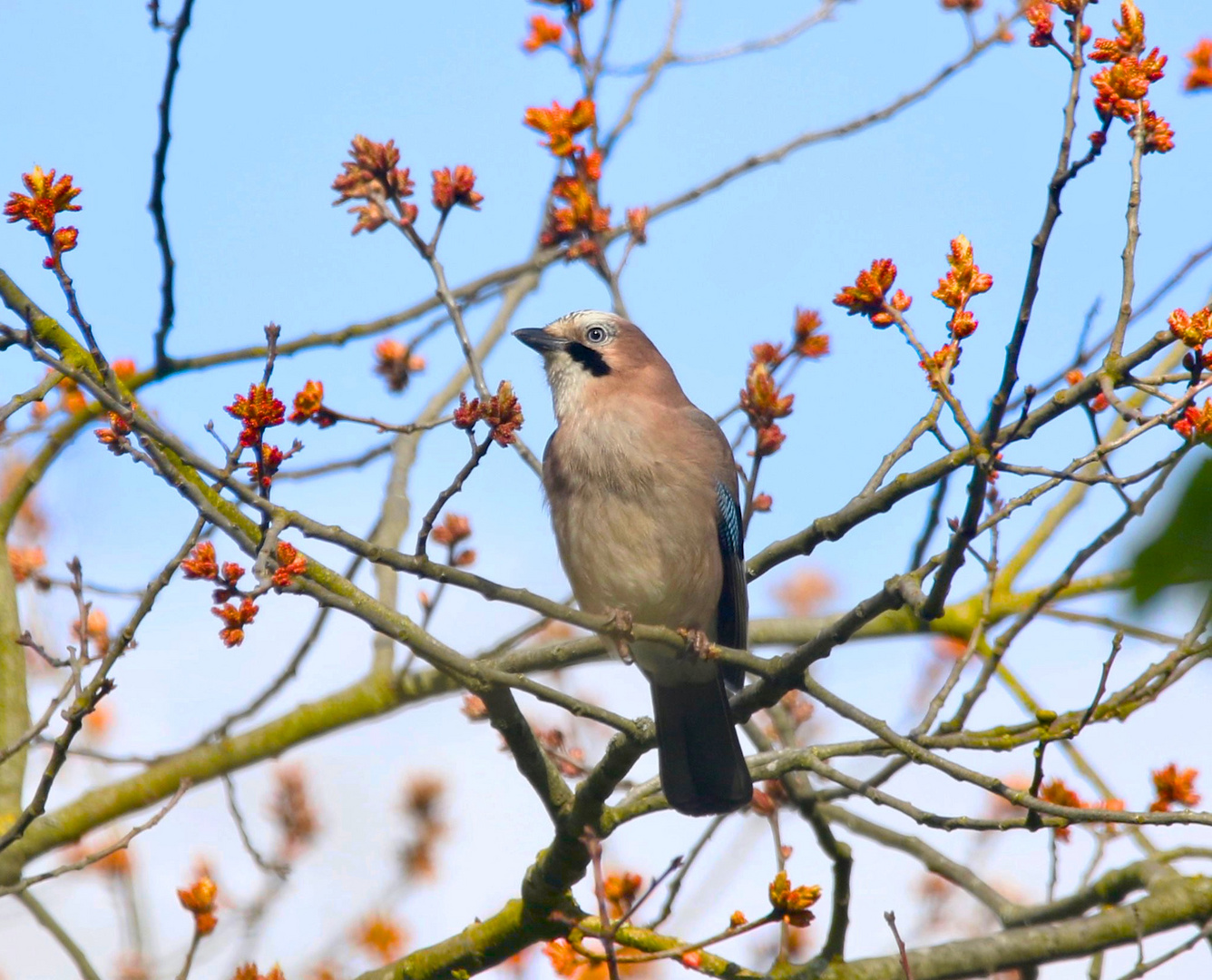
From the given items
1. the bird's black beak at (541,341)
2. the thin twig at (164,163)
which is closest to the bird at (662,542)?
the bird's black beak at (541,341)

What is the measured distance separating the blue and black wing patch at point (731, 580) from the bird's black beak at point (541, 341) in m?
1.13

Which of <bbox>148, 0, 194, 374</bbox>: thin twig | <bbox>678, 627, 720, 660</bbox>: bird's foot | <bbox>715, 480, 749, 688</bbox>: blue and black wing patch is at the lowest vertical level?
<bbox>678, 627, 720, 660</bbox>: bird's foot

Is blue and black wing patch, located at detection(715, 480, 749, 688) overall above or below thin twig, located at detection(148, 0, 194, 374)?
below

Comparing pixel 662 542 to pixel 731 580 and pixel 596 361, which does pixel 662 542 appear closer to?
pixel 731 580

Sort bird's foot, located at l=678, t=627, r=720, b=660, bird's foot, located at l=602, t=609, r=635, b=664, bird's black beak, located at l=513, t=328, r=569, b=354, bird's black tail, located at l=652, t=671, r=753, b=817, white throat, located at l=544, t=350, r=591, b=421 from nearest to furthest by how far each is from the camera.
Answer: bird's foot, located at l=602, t=609, r=635, b=664 < bird's foot, located at l=678, t=627, r=720, b=660 < bird's black tail, located at l=652, t=671, r=753, b=817 < white throat, located at l=544, t=350, r=591, b=421 < bird's black beak, located at l=513, t=328, r=569, b=354

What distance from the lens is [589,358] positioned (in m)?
6.59

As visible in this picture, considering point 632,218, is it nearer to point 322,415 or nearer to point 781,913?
point 322,415

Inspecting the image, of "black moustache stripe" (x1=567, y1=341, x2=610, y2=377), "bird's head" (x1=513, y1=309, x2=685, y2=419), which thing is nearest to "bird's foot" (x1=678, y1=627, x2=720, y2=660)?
"bird's head" (x1=513, y1=309, x2=685, y2=419)

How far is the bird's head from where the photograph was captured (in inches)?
250

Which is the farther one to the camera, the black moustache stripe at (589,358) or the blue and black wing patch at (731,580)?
the black moustache stripe at (589,358)

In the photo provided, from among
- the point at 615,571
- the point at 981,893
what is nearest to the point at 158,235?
the point at 615,571

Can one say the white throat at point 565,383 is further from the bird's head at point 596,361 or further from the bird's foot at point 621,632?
the bird's foot at point 621,632

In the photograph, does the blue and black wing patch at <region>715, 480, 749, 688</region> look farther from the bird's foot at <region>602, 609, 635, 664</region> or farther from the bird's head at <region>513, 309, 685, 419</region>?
the bird's foot at <region>602, 609, 635, 664</region>

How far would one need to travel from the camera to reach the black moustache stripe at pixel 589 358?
21.4 feet
